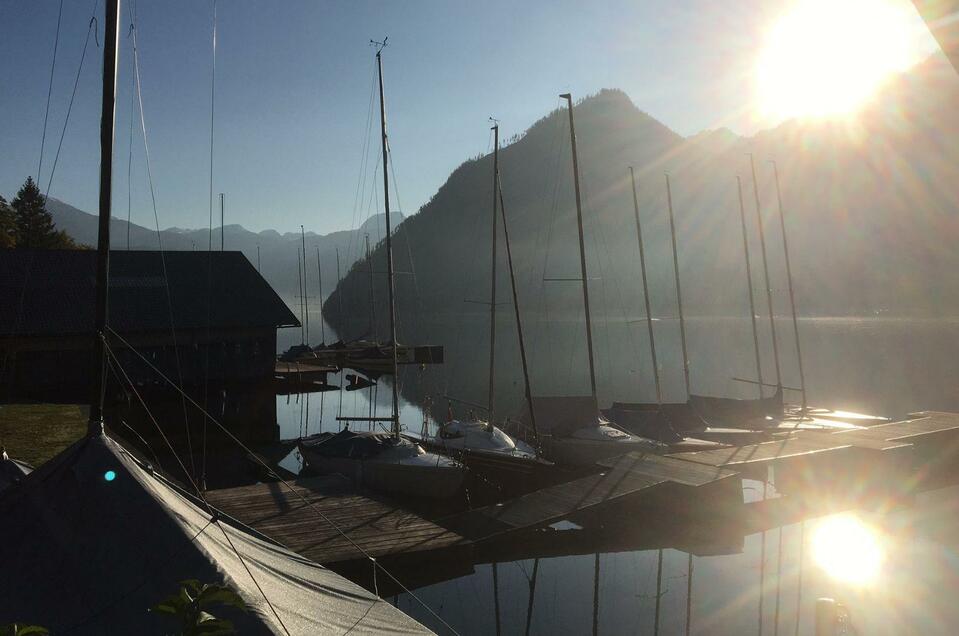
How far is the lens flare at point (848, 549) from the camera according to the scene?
18188 mm

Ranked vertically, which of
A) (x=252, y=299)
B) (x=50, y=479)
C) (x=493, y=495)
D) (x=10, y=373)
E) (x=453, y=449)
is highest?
(x=252, y=299)

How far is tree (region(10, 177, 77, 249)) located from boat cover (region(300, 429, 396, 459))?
66839 millimetres

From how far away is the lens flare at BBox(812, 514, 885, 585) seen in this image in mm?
18188

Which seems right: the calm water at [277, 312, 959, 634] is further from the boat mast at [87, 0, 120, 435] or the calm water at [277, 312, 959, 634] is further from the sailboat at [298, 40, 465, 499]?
the boat mast at [87, 0, 120, 435]

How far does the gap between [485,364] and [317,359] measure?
31.3 metres

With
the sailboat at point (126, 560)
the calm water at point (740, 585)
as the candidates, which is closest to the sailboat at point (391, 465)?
the calm water at point (740, 585)

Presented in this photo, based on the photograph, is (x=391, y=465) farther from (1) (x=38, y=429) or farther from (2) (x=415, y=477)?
(1) (x=38, y=429)

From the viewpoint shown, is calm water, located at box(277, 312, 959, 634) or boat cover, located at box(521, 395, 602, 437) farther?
boat cover, located at box(521, 395, 602, 437)

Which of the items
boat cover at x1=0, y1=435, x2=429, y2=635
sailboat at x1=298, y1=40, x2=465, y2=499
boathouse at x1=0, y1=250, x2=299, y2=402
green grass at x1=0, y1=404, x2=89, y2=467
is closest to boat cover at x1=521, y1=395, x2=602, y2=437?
sailboat at x1=298, y1=40, x2=465, y2=499

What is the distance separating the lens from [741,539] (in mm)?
20828

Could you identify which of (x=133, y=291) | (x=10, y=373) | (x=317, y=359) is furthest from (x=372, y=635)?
(x=317, y=359)

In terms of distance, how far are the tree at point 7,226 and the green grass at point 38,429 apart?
4449 cm

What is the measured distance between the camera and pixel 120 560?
7.04 metres

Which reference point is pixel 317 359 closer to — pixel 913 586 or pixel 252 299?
pixel 252 299
